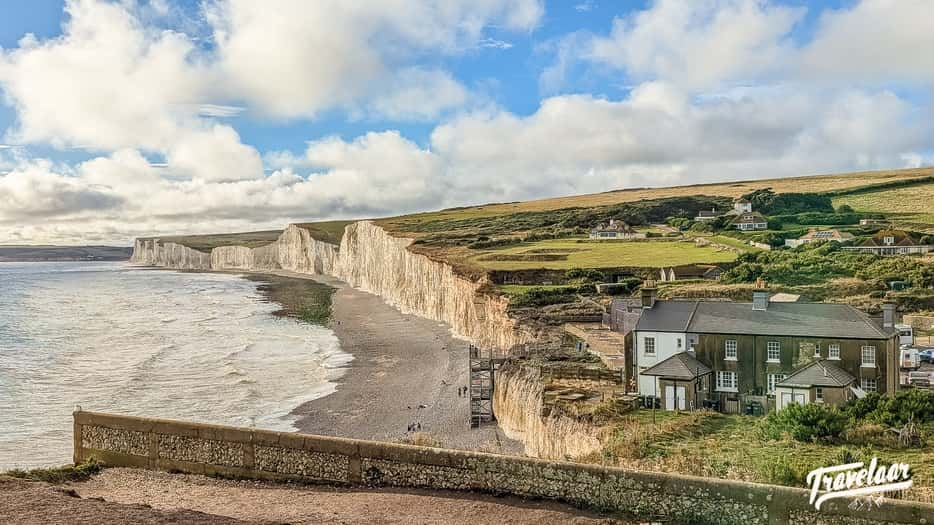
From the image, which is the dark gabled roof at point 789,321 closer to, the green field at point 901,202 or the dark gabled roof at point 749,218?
the green field at point 901,202

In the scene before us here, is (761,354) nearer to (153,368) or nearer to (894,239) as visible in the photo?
(894,239)

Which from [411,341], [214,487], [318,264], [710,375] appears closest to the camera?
[214,487]

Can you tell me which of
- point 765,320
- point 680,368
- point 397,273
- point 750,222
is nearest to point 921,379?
point 765,320

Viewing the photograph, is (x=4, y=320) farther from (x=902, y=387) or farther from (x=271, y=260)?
(x=271, y=260)

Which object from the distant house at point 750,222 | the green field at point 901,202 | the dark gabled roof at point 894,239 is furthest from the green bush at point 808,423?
the distant house at point 750,222

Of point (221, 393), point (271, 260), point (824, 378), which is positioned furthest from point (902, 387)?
point (271, 260)

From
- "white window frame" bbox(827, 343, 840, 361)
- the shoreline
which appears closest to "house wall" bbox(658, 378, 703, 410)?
"white window frame" bbox(827, 343, 840, 361)
